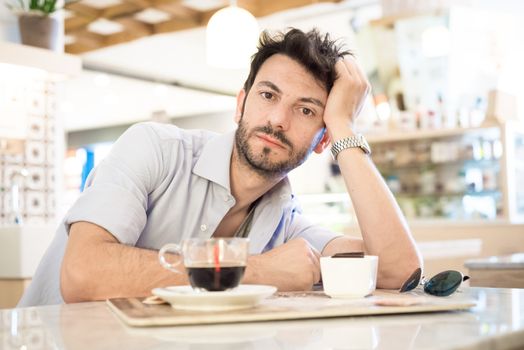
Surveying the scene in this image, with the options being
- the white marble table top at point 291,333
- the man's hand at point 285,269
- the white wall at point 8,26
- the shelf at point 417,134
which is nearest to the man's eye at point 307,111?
the man's hand at point 285,269

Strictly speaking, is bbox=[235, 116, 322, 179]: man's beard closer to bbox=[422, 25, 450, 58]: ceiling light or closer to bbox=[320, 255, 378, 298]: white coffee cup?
bbox=[320, 255, 378, 298]: white coffee cup

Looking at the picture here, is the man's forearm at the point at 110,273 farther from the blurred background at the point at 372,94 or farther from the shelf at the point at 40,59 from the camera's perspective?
the shelf at the point at 40,59

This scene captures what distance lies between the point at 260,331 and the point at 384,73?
6.90m

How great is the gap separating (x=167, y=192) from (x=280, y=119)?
358 mm

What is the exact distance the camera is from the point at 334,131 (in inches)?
72.0

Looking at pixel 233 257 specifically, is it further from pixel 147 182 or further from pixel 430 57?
pixel 430 57

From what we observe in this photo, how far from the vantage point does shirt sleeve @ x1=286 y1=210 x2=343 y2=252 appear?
1908mm

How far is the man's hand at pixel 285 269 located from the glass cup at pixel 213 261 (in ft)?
0.94

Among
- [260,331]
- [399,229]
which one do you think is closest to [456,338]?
[260,331]

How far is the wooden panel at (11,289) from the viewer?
3.21m

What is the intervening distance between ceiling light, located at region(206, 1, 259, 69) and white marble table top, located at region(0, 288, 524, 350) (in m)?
3.93

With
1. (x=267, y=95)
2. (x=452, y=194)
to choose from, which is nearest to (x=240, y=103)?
(x=267, y=95)

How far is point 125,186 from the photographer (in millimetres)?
1573

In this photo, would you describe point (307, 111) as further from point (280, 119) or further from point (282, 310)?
point (282, 310)
